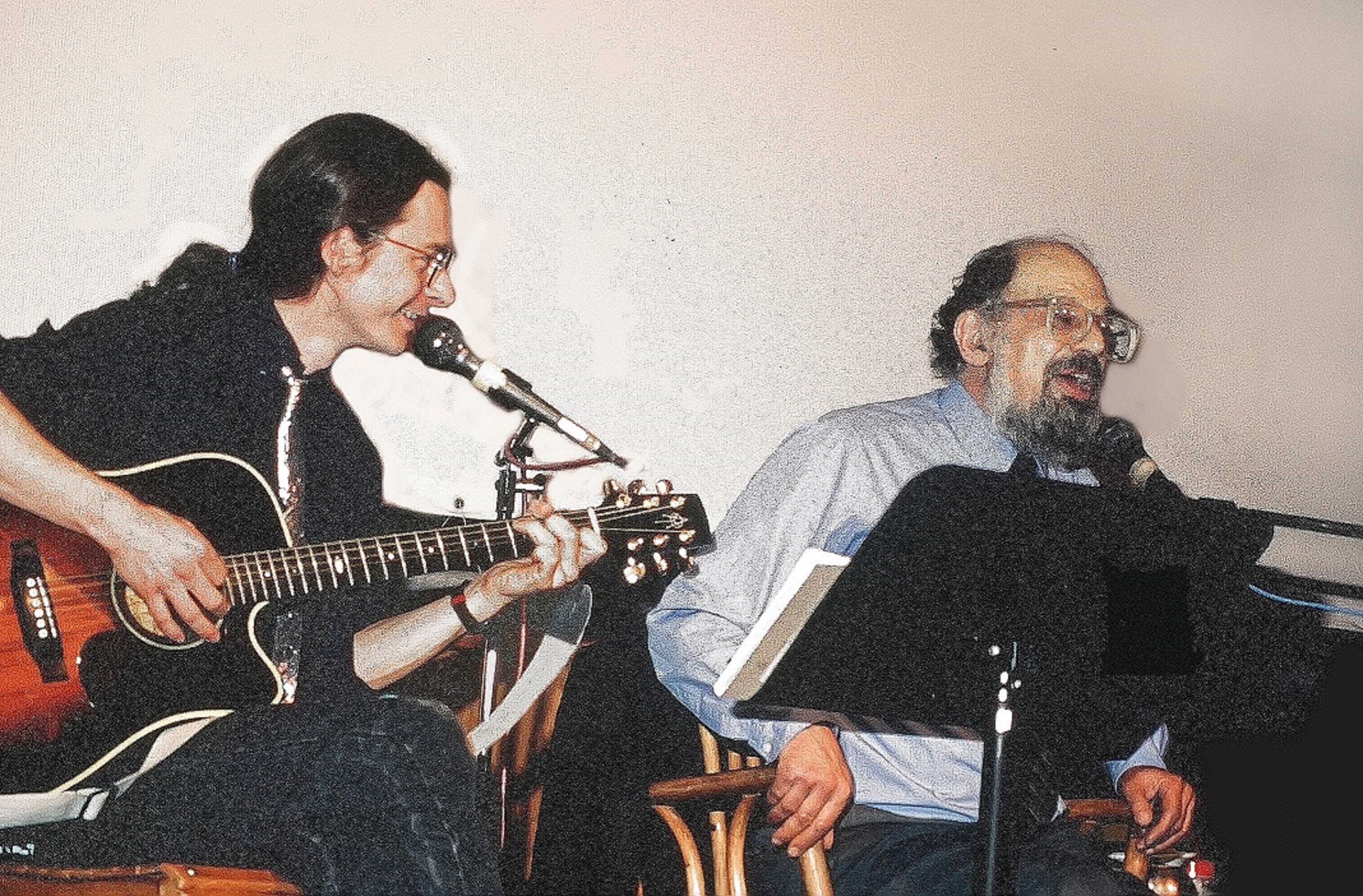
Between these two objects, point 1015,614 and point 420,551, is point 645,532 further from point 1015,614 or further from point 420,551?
point 1015,614

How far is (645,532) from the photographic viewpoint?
Answer: 2100 millimetres

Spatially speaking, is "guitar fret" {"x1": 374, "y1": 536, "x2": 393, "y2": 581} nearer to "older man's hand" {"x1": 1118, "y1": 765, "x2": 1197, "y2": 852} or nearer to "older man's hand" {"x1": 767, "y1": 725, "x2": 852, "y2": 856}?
"older man's hand" {"x1": 767, "y1": 725, "x2": 852, "y2": 856}

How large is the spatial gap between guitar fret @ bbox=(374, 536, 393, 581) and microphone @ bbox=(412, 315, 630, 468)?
13.9 inches

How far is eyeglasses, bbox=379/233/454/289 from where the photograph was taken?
203 centimetres

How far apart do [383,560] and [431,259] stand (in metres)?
0.52

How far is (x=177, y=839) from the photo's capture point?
162cm

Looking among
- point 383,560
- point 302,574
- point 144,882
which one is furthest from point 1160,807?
point 144,882

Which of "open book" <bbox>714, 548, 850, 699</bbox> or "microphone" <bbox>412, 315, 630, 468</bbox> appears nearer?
"open book" <bbox>714, 548, 850, 699</bbox>

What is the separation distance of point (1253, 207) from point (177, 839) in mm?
2582

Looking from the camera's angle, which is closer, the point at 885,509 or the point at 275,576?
the point at 275,576

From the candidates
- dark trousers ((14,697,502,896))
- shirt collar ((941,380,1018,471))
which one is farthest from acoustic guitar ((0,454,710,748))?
shirt collar ((941,380,1018,471))

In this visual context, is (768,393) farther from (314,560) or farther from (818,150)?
(314,560)

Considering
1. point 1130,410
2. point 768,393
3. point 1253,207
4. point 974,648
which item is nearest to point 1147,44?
point 1253,207

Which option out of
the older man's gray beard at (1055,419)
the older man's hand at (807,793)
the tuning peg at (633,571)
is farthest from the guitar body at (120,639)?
the older man's gray beard at (1055,419)
